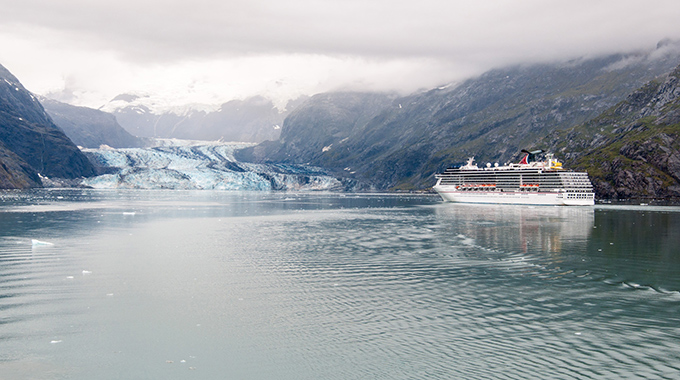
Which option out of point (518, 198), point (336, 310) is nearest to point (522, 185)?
point (518, 198)

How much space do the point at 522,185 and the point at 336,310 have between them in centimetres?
13269

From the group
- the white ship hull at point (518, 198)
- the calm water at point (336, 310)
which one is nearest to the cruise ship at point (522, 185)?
the white ship hull at point (518, 198)

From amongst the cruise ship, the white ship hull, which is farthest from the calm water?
the cruise ship

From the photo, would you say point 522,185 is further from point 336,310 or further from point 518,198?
point 336,310

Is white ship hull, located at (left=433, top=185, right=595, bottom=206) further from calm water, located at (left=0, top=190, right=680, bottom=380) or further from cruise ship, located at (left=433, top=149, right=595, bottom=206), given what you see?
calm water, located at (left=0, top=190, right=680, bottom=380)

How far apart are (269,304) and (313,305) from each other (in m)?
2.08

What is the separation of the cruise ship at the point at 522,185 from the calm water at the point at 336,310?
311 feet

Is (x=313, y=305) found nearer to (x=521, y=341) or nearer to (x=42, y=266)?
(x=521, y=341)

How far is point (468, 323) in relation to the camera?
73.2ft

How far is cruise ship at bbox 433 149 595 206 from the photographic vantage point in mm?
138125

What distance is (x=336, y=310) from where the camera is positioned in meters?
24.3

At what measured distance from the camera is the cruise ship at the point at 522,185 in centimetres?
13812

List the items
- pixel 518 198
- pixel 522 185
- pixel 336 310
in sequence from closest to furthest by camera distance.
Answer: pixel 336 310 → pixel 518 198 → pixel 522 185

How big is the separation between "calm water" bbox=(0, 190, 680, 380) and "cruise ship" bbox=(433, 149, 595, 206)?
9466cm
